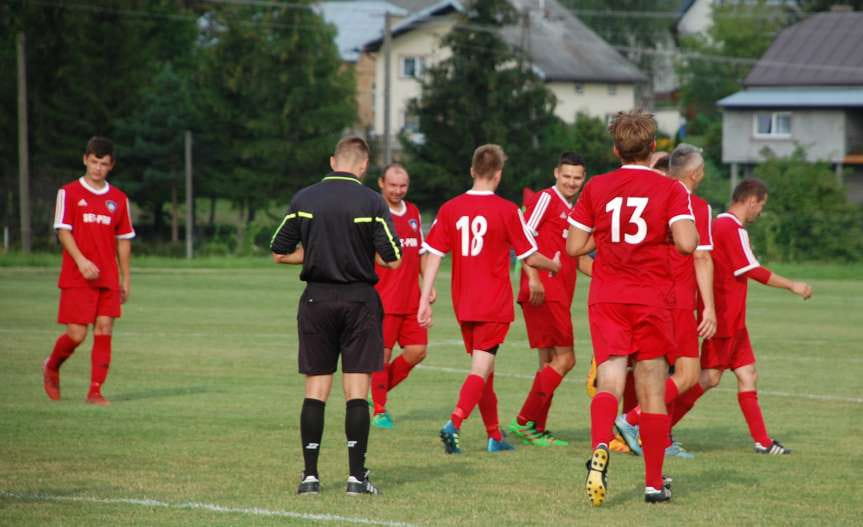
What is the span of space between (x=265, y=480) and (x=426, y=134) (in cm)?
5233

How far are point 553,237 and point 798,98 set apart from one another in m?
61.7

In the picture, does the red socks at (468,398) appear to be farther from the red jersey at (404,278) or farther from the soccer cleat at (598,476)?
the soccer cleat at (598,476)

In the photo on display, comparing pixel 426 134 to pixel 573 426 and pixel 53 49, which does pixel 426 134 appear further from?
pixel 573 426

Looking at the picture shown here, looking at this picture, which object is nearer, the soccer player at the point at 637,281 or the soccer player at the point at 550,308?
the soccer player at the point at 637,281

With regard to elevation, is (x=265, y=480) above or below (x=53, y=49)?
below

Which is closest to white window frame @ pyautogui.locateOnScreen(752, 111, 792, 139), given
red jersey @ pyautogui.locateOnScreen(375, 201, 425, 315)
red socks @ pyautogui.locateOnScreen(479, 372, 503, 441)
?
red jersey @ pyautogui.locateOnScreen(375, 201, 425, 315)

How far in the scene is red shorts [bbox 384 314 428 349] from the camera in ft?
38.8

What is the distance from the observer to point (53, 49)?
66.7 m

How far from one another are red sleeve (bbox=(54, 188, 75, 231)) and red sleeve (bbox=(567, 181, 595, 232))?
5.66 m

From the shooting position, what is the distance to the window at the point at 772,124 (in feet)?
231

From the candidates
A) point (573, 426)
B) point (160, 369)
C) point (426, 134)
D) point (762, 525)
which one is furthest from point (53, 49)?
point (762, 525)

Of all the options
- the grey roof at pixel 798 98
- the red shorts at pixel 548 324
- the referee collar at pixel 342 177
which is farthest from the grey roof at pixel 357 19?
the referee collar at pixel 342 177

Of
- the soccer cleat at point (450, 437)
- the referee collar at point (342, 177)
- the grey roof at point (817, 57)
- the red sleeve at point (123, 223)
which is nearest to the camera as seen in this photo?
the referee collar at point (342, 177)

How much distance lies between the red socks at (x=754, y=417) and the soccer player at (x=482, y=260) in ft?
5.55
